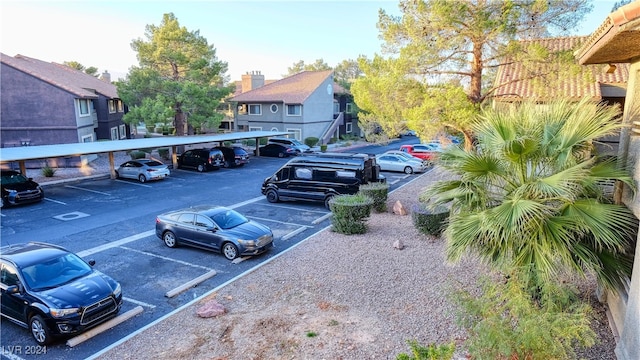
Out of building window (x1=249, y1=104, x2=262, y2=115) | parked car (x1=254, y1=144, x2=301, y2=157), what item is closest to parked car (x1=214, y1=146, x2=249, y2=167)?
parked car (x1=254, y1=144, x2=301, y2=157)

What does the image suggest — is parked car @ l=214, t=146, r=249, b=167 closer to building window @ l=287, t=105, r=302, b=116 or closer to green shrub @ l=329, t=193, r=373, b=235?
building window @ l=287, t=105, r=302, b=116

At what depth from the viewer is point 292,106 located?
3959 centimetres

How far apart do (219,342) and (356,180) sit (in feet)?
33.7

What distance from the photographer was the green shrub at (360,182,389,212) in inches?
590

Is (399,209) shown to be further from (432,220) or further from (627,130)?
(627,130)

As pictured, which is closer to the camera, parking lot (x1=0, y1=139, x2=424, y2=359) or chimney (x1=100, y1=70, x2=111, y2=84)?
parking lot (x1=0, y1=139, x2=424, y2=359)

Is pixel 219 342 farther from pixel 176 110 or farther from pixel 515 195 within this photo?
pixel 176 110

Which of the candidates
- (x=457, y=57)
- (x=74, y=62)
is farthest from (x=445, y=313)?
(x=74, y=62)

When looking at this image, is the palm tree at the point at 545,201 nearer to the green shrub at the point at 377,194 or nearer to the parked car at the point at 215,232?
the parked car at the point at 215,232

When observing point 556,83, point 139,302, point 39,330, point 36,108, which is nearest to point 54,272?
point 39,330

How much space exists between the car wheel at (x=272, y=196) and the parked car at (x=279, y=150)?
1619cm

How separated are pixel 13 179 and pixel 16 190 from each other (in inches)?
53.5

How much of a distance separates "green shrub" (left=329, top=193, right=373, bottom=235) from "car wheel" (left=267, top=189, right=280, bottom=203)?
5.49 m

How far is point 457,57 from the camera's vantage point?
1497 centimetres
